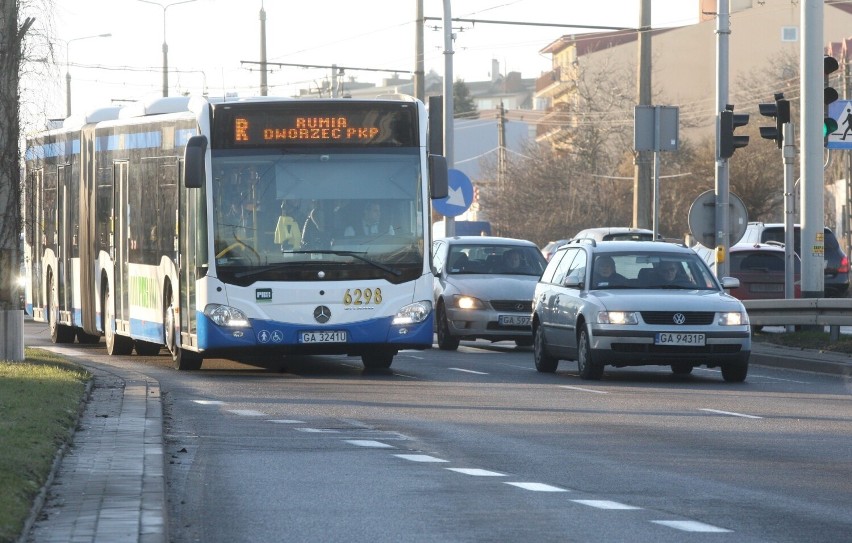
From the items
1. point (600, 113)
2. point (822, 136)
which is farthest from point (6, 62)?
point (600, 113)

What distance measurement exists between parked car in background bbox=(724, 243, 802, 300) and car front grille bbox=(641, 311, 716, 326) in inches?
454

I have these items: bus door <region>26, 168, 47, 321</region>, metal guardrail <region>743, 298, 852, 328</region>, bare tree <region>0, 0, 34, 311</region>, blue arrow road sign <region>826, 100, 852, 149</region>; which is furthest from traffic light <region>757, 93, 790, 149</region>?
bare tree <region>0, 0, 34, 311</region>

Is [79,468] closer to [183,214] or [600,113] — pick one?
[183,214]

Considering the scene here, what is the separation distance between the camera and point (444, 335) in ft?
90.4

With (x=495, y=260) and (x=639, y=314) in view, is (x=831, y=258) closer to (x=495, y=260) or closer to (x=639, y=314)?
(x=495, y=260)

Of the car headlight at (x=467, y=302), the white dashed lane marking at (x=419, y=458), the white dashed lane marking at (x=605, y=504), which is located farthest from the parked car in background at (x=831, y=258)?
the white dashed lane marking at (x=605, y=504)

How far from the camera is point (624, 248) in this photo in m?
21.4

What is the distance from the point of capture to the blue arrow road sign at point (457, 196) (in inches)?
1463

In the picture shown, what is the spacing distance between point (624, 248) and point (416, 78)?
74.1 ft

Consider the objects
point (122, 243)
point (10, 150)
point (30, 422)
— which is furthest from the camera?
point (122, 243)

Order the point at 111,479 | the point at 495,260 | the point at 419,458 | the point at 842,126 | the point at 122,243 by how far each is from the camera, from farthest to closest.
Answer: the point at 495,260 < the point at 842,126 < the point at 122,243 < the point at 419,458 < the point at 111,479

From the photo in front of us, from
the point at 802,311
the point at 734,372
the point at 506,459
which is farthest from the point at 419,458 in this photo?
the point at 802,311

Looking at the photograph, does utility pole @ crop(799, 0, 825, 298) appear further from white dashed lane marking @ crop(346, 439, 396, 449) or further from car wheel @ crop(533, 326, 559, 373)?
white dashed lane marking @ crop(346, 439, 396, 449)

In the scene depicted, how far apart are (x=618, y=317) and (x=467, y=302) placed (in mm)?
7070
